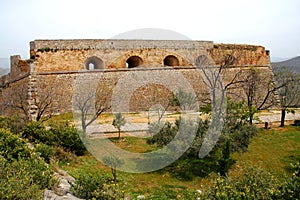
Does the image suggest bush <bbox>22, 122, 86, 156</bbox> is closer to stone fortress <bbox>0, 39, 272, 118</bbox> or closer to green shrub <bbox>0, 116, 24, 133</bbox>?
green shrub <bbox>0, 116, 24, 133</bbox>

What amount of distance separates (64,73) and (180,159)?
9414 millimetres

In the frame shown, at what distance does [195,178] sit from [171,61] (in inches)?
481

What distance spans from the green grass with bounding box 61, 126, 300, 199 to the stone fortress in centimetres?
562

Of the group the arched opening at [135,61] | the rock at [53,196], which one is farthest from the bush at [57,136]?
the arched opening at [135,61]

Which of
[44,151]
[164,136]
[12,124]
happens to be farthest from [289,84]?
[12,124]

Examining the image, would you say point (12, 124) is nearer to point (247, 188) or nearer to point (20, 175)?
point (20, 175)

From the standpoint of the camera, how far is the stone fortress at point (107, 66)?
15766 millimetres

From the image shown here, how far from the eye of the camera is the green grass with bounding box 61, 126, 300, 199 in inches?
324

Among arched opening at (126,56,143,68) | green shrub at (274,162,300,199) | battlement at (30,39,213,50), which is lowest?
green shrub at (274,162,300,199)

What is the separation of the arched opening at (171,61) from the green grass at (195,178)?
779 cm

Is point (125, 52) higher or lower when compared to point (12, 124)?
higher

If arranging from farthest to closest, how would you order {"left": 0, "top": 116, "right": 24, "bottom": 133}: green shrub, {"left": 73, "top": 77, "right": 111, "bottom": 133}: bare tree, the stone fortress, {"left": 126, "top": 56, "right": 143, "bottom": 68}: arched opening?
{"left": 126, "top": 56, "right": 143, "bottom": 68}: arched opening
the stone fortress
{"left": 73, "top": 77, "right": 111, "bottom": 133}: bare tree
{"left": 0, "top": 116, "right": 24, "bottom": 133}: green shrub

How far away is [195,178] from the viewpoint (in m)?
9.16

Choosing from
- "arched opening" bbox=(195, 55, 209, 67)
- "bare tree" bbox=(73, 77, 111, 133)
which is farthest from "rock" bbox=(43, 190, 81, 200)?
"arched opening" bbox=(195, 55, 209, 67)
